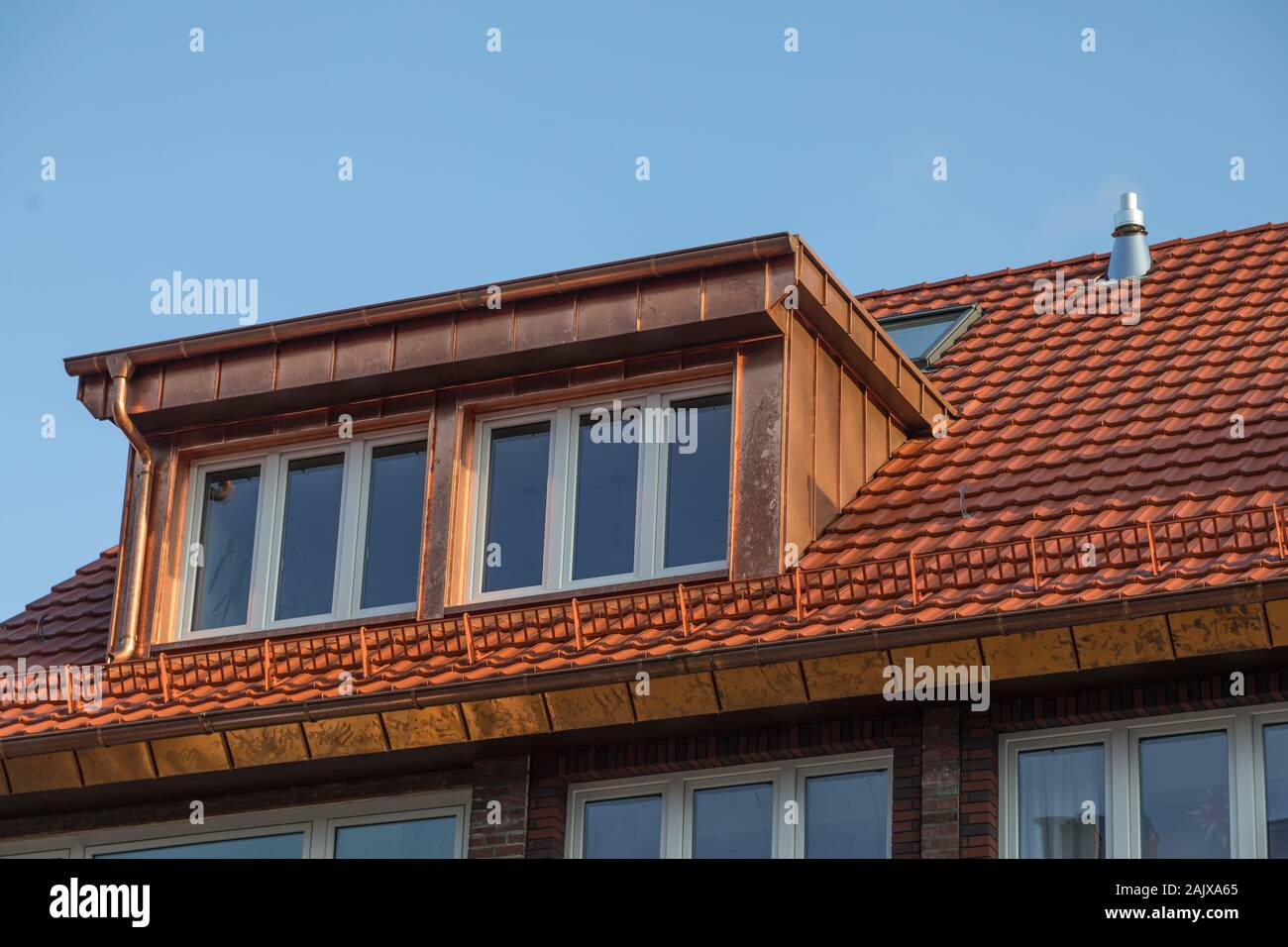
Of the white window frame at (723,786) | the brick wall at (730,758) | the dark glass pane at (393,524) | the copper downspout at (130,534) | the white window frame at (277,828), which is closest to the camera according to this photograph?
the brick wall at (730,758)

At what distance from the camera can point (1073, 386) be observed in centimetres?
1862

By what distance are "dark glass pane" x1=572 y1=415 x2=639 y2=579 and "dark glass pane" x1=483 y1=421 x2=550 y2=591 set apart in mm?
265

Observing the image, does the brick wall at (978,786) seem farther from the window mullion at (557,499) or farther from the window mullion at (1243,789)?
the window mullion at (557,499)

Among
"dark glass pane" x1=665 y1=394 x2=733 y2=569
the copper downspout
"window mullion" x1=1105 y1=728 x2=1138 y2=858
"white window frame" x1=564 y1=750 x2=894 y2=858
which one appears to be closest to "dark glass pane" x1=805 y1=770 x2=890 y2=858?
"white window frame" x1=564 y1=750 x2=894 y2=858

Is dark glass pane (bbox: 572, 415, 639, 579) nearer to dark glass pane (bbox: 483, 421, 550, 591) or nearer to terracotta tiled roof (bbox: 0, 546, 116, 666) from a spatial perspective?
dark glass pane (bbox: 483, 421, 550, 591)

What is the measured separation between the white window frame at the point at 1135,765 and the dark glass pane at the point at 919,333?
602 cm

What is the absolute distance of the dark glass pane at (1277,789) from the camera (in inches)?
553

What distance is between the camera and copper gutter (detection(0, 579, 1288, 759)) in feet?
46.7

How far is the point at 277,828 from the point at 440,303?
3.92 m

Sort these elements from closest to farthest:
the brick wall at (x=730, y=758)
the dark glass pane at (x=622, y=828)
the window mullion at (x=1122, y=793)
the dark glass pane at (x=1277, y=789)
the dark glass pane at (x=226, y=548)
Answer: the dark glass pane at (x=1277, y=789), the window mullion at (x=1122, y=793), the brick wall at (x=730, y=758), the dark glass pane at (x=622, y=828), the dark glass pane at (x=226, y=548)

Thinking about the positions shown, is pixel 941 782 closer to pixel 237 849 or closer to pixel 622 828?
pixel 622 828

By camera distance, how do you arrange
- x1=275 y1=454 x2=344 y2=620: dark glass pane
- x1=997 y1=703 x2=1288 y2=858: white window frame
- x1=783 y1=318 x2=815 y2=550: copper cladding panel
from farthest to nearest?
1. x1=275 y1=454 x2=344 y2=620: dark glass pane
2. x1=783 y1=318 x2=815 y2=550: copper cladding panel
3. x1=997 y1=703 x2=1288 y2=858: white window frame

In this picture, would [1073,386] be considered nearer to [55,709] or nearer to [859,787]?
[859,787]

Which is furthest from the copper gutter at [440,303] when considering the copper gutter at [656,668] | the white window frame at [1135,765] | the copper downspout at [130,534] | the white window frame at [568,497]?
the white window frame at [1135,765]
